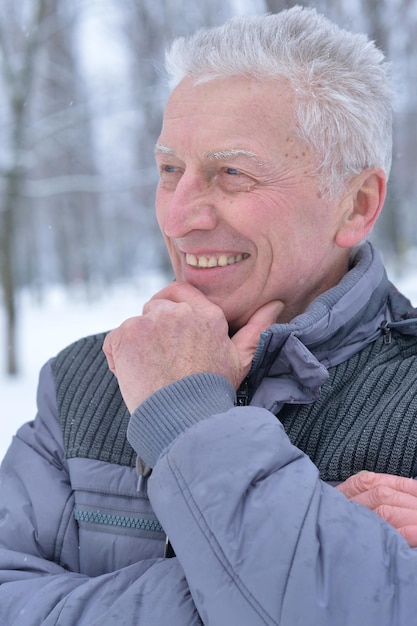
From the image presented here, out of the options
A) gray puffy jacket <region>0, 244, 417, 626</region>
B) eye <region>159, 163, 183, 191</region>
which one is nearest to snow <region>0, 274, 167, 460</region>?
gray puffy jacket <region>0, 244, 417, 626</region>

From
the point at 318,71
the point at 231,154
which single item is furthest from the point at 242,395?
the point at 318,71

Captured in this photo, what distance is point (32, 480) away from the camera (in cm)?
166

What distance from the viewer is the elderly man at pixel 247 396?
1088 mm

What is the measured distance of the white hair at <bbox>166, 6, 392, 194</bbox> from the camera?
1.61m

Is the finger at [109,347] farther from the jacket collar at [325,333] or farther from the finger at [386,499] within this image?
the finger at [386,499]

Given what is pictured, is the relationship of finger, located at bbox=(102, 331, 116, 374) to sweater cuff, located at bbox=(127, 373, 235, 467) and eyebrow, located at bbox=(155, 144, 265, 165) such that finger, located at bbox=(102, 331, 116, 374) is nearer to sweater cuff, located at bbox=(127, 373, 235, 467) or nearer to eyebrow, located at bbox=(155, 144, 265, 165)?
sweater cuff, located at bbox=(127, 373, 235, 467)

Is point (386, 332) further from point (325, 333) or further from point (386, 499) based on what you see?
point (386, 499)

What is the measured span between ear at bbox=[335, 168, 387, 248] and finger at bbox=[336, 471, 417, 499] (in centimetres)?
67

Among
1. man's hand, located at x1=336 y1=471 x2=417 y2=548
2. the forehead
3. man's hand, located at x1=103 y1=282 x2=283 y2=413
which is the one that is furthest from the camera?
the forehead

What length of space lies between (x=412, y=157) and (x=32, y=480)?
23.9 m

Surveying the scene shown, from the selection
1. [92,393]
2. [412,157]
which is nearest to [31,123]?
[92,393]

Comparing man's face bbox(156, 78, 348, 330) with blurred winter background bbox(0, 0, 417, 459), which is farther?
blurred winter background bbox(0, 0, 417, 459)

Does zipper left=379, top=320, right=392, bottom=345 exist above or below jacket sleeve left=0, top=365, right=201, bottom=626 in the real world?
above

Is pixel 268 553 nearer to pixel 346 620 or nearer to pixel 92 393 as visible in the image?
pixel 346 620
